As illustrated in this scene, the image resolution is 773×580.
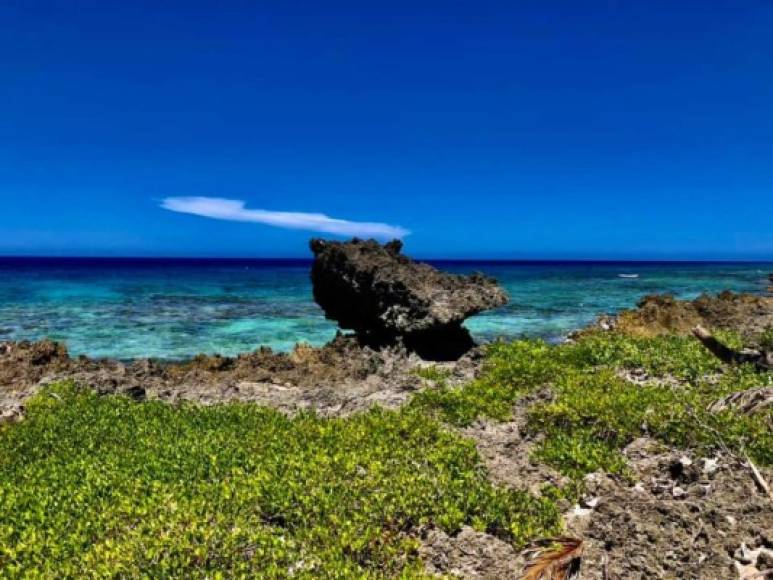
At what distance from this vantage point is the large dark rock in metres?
18.3

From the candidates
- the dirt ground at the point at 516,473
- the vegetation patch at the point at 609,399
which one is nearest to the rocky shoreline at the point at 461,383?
the dirt ground at the point at 516,473

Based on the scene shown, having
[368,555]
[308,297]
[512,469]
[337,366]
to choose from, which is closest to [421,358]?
[337,366]

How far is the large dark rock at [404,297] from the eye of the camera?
721 inches

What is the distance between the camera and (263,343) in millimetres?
28797

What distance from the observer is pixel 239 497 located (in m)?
7.53

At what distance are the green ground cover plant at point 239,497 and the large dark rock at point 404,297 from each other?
7489 mm

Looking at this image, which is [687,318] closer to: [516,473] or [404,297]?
[404,297]

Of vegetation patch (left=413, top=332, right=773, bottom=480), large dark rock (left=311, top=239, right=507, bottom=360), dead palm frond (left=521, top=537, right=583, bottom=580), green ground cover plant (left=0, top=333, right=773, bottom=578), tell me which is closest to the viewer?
dead palm frond (left=521, top=537, right=583, bottom=580)

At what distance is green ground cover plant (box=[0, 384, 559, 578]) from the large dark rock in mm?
7489

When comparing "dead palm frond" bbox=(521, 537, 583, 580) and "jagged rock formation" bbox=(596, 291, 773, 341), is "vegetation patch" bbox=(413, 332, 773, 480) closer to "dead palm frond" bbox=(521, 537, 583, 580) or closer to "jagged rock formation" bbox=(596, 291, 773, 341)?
"dead palm frond" bbox=(521, 537, 583, 580)

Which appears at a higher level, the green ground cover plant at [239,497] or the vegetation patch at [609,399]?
the vegetation patch at [609,399]

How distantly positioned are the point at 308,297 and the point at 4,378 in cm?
4222

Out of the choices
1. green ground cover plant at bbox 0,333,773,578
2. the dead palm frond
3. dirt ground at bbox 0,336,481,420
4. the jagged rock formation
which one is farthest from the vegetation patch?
the jagged rock formation

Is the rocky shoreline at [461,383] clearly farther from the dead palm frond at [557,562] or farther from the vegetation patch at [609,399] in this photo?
the dead palm frond at [557,562]
